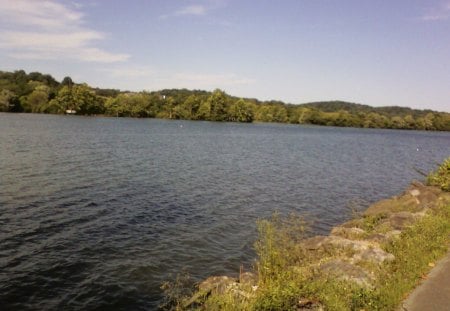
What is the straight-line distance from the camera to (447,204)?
2380 centimetres

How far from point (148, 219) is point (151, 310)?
422 inches

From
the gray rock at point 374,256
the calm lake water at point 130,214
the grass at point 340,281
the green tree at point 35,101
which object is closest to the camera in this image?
the grass at point 340,281

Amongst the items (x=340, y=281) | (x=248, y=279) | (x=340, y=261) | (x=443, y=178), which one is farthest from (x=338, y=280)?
(x=443, y=178)

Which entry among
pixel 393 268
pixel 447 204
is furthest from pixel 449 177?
pixel 393 268

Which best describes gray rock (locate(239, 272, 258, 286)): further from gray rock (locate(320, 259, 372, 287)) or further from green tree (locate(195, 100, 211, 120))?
green tree (locate(195, 100, 211, 120))

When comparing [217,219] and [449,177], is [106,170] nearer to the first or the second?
[217,219]

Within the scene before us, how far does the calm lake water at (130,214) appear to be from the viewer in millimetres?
16172

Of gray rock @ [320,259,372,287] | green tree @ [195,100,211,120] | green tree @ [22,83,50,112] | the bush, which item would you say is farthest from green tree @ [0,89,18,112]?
gray rock @ [320,259,372,287]

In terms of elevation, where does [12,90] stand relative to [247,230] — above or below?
above

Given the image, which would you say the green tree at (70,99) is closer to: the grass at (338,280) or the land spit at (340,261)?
the land spit at (340,261)

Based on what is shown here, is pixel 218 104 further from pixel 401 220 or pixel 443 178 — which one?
pixel 401 220

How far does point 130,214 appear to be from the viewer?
2562 cm

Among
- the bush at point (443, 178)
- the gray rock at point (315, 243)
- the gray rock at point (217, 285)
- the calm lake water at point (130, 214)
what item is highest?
the bush at point (443, 178)

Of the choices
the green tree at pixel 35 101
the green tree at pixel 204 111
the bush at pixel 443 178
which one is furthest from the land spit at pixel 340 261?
the green tree at pixel 204 111
